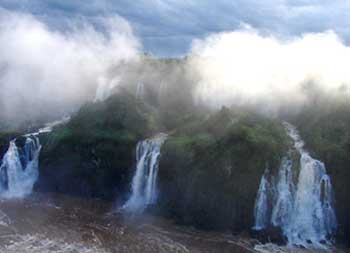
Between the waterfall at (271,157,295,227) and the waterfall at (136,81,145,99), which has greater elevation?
the waterfall at (136,81,145,99)

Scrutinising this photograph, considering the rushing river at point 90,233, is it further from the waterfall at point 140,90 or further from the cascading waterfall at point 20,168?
the waterfall at point 140,90

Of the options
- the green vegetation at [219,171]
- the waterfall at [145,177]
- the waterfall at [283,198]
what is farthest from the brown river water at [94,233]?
the waterfall at [283,198]

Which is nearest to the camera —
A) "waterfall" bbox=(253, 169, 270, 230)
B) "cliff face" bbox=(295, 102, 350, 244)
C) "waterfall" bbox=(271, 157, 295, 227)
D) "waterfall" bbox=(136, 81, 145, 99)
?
"cliff face" bbox=(295, 102, 350, 244)

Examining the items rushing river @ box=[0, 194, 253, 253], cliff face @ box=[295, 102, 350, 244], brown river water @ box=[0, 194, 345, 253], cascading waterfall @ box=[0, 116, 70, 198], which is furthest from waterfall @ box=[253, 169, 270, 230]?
cascading waterfall @ box=[0, 116, 70, 198]

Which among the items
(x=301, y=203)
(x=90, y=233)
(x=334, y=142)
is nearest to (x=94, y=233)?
(x=90, y=233)

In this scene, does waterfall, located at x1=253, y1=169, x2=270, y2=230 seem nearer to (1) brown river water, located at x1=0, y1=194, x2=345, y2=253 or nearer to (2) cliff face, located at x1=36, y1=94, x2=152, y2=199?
(1) brown river water, located at x1=0, y1=194, x2=345, y2=253
